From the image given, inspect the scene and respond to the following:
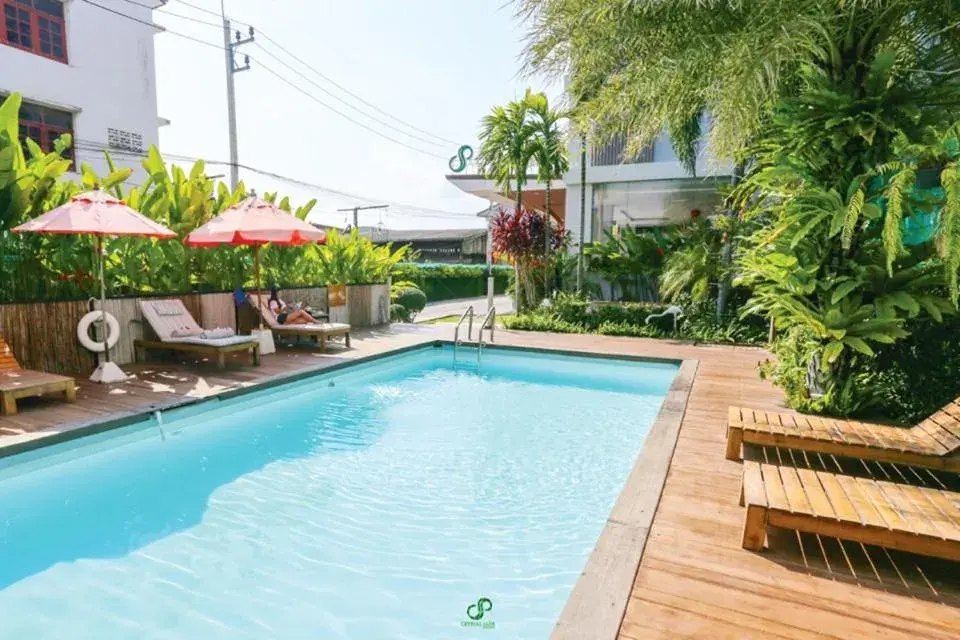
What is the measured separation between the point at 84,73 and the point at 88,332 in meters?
18.3

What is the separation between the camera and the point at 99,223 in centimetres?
631

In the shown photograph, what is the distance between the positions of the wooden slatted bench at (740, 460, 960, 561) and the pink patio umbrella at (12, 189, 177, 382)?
7.00m

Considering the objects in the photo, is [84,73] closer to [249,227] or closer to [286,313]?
[286,313]

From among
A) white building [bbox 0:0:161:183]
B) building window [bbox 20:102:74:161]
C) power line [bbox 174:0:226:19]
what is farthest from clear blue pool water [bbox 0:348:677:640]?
white building [bbox 0:0:161:183]

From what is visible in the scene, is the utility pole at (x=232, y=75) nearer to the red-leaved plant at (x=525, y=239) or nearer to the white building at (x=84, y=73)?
the white building at (x=84, y=73)

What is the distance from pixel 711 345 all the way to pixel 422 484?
26.1ft

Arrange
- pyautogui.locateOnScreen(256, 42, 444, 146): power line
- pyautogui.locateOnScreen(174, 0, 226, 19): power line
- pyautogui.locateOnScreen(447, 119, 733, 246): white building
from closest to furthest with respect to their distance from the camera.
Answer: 1. pyautogui.locateOnScreen(447, 119, 733, 246): white building
2. pyautogui.locateOnScreen(174, 0, 226, 19): power line
3. pyautogui.locateOnScreen(256, 42, 444, 146): power line

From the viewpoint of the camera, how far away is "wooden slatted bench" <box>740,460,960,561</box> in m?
2.58

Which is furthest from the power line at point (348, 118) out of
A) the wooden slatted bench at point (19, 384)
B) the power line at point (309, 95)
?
the wooden slatted bench at point (19, 384)

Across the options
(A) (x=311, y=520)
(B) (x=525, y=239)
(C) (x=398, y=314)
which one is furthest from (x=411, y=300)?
(A) (x=311, y=520)

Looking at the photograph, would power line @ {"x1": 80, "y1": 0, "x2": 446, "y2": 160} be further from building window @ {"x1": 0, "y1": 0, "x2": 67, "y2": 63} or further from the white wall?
the white wall

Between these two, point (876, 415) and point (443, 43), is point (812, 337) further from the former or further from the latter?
point (443, 43)

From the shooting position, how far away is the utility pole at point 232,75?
722 inches

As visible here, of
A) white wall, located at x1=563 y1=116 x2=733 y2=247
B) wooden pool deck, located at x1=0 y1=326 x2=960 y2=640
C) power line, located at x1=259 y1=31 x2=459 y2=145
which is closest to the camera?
wooden pool deck, located at x1=0 y1=326 x2=960 y2=640
